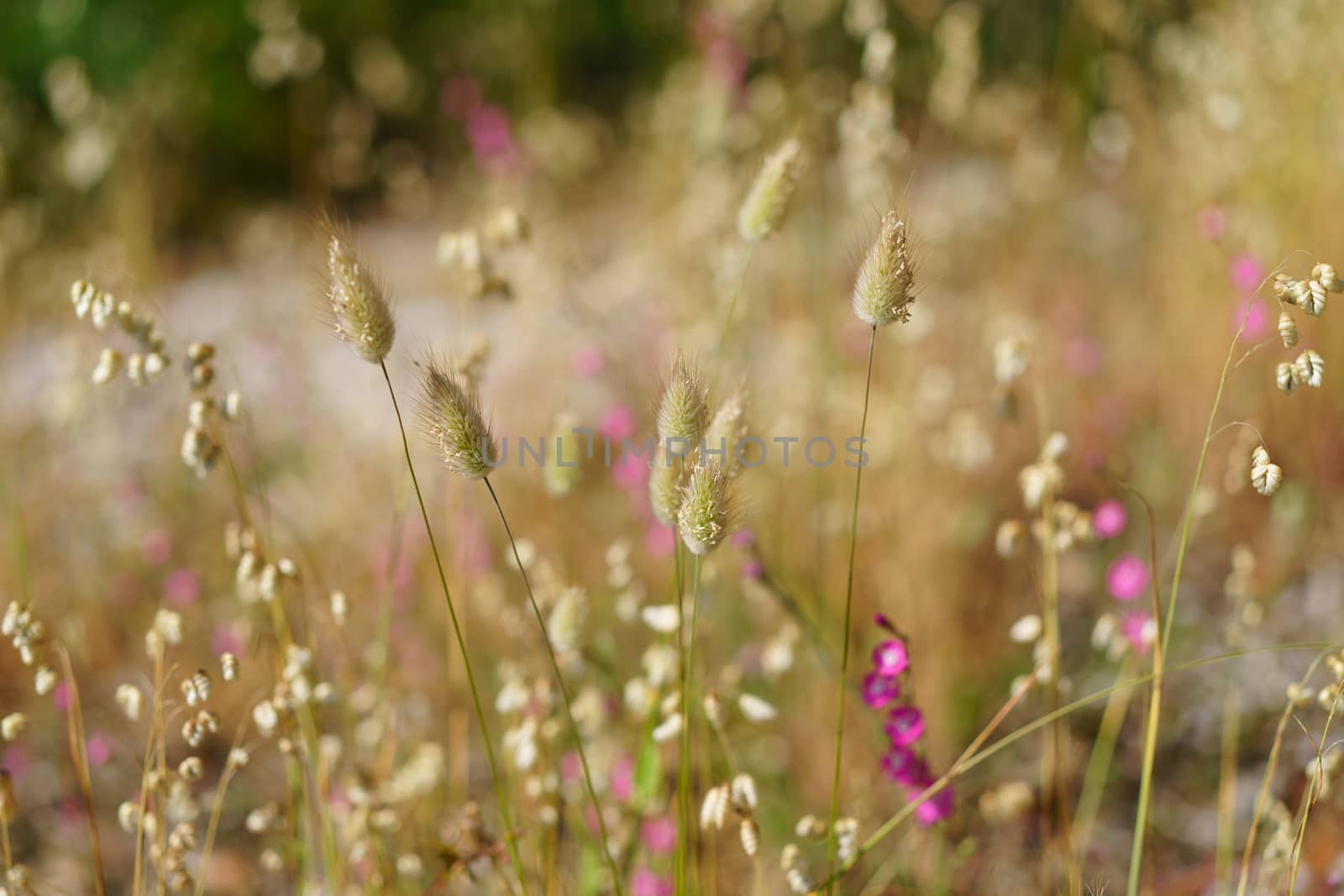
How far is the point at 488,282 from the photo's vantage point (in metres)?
1.28

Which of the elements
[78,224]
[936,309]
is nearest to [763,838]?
[936,309]

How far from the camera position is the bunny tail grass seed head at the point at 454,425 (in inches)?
31.2

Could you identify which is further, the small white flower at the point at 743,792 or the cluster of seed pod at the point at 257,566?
the cluster of seed pod at the point at 257,566

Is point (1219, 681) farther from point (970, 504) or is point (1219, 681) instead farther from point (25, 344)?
point (25, 344)

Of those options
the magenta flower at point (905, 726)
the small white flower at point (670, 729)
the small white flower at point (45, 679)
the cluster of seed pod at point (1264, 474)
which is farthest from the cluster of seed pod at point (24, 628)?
the cluster of seed pod at point (1264, 474)

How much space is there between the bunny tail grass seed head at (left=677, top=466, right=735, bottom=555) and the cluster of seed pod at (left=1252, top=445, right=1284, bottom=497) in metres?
0.43

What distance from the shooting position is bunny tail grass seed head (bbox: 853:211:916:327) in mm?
822

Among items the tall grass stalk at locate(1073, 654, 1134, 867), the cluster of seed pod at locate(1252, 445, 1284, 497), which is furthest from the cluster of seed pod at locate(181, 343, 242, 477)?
the tall grass stalk at locate(1073, 654, 1134, 867)

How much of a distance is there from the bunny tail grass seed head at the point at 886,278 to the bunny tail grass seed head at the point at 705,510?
0.61ft

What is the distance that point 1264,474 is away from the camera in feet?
2.71

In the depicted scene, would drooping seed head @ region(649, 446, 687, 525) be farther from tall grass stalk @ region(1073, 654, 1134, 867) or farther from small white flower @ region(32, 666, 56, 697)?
tall grass stalk @ region(1073, 654, 1134, 867)

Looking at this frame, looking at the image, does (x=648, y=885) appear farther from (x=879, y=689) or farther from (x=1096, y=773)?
(x=1096, y=773)

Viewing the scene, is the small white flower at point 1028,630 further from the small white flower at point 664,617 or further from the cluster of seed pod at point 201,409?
the cluster of seed pod at point 201,409

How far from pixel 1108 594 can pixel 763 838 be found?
951 millimetres
